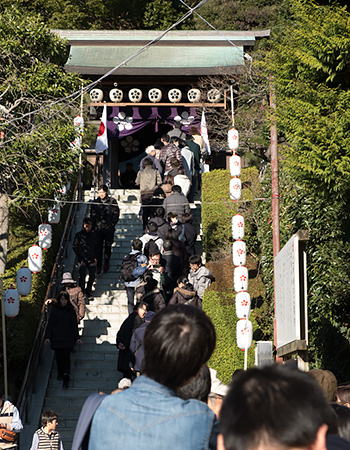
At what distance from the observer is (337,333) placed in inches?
412

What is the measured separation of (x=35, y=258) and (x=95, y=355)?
247 cm

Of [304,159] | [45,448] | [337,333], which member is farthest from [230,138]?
[45,448]

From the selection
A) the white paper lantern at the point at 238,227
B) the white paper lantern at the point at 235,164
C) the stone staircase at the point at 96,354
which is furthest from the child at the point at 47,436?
the white paper lantern at the point at 235,164

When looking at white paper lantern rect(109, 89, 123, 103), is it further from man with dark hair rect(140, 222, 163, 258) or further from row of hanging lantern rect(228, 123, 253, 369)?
man with dark hair rect(140, 222, 163, 258)

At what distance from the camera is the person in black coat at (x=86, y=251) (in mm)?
14070

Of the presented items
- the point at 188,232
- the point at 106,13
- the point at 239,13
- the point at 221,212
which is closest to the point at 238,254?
the point at 188,232

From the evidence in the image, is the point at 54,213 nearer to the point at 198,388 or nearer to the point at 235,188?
the point at 235,188

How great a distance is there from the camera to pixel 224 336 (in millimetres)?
11602

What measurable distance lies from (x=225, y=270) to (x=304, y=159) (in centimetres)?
753

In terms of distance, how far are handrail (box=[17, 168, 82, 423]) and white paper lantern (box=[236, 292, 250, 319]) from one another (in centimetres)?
356

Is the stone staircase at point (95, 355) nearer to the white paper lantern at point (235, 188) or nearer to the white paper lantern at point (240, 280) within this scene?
the white paper lantern at point (240, 280)

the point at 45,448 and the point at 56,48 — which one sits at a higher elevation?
the point at 56,48

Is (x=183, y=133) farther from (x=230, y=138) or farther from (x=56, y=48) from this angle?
(x=56, y=48)

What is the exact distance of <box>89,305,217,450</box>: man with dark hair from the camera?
2375mm
